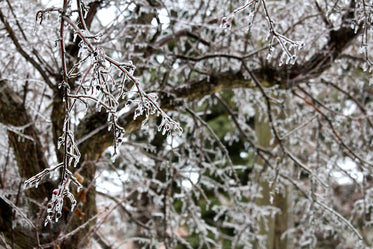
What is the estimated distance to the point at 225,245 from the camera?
10.1 meters

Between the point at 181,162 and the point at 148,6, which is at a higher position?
the point at 148,6

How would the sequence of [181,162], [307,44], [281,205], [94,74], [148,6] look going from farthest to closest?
[281,205]
[181,162]
[307,44]
[148,6]
[94,74]

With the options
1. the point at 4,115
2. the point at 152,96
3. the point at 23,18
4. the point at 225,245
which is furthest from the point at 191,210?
the point at 225,245

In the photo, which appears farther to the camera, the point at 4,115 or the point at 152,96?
the point at 4,115

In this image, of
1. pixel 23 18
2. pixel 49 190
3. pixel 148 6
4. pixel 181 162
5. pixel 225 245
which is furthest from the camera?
pixel 225 245

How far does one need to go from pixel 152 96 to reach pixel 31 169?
1.91m

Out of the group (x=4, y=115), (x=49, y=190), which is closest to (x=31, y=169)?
(x=49, y=190)

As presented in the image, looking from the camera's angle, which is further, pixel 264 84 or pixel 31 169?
pixel 264 84

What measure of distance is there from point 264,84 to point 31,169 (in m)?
2.27

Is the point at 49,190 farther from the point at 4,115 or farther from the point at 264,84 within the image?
the point at 264,84

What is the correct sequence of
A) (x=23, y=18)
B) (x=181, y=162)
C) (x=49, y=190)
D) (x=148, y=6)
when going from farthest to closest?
(x=181, y=162) → (x=148, y=6) → (x=23, y=18) → (x=49, y=190)

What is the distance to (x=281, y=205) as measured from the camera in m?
5.30

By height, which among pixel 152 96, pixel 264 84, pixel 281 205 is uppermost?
pixel 264 84

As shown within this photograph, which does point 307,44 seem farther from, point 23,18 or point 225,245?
point 225,245
